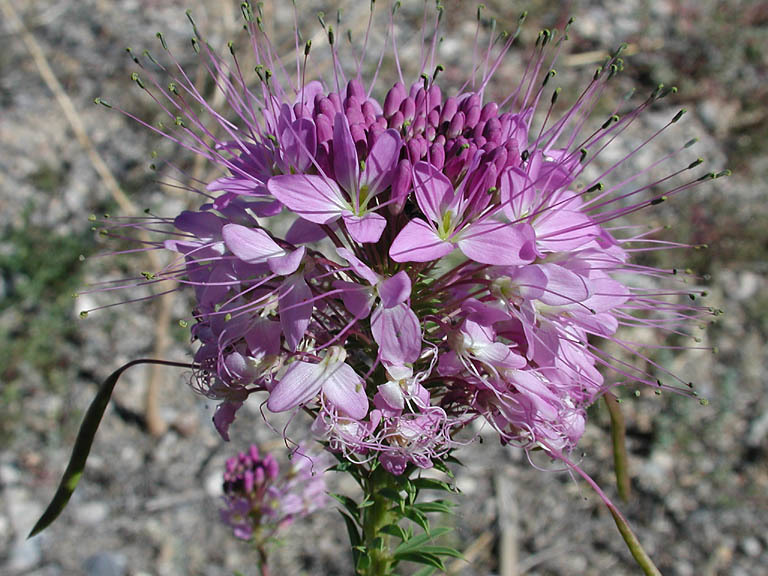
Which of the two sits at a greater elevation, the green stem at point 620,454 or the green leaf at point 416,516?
the green stem at point 620,454

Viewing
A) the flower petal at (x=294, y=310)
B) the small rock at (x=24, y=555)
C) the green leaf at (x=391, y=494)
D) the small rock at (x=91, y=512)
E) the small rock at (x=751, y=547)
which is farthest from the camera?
the small rock at (x=91, y=512)

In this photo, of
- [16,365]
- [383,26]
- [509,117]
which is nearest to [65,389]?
[16,365]

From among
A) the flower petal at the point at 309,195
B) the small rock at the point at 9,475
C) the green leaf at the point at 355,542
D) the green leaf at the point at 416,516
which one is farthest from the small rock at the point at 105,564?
the flower petal at the point at 309,195

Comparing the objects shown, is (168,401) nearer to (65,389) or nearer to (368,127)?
(65,389)

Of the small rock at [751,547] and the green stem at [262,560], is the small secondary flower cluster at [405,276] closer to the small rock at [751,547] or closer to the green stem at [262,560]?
the green stem at [262,560]

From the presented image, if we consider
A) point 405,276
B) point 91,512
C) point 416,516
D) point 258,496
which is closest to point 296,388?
point 405,276

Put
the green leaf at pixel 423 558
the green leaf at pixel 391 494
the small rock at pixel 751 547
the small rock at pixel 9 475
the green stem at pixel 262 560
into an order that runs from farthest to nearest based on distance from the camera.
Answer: the small rock at pixel 9 475, the small rock at pixel 751 547, the green stem at pixel 262 560, the green leaf at pixel 423 558, the green leaf at pixel 391 494
